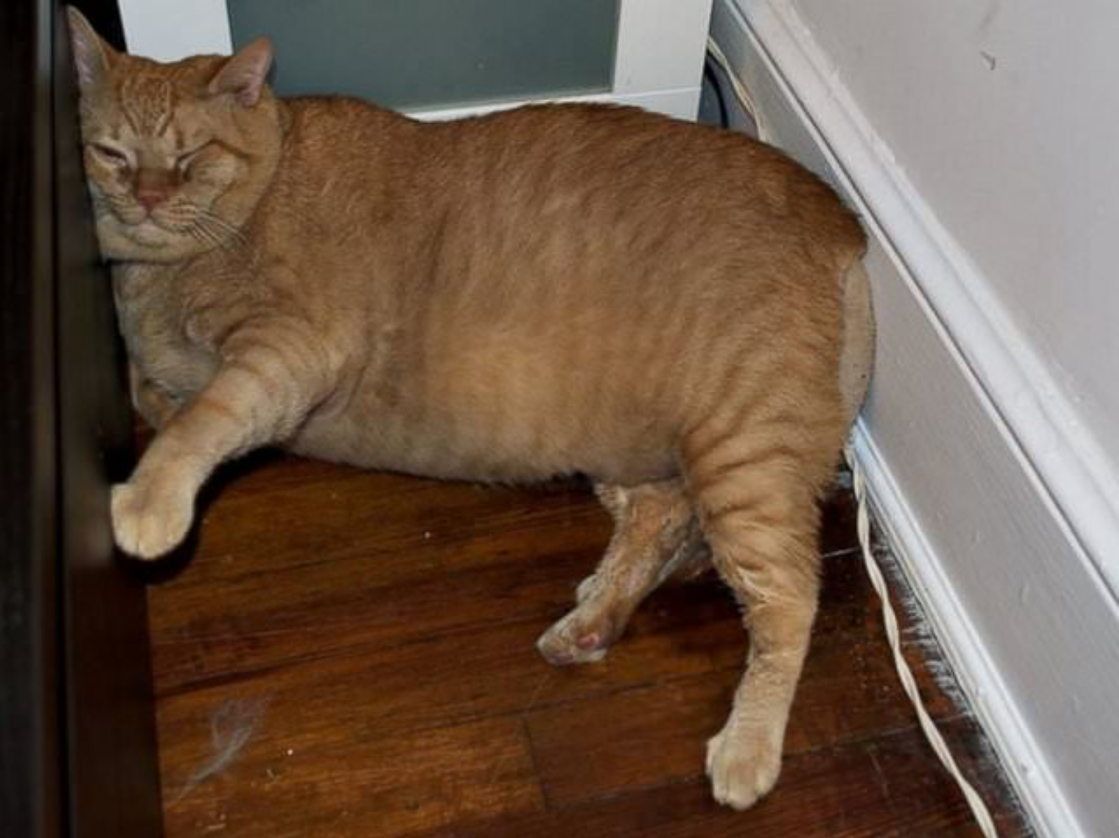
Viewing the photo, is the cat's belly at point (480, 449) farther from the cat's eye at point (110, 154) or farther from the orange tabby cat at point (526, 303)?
the cat's eye at point (110, 154)

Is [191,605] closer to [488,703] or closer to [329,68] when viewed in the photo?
[488,703]

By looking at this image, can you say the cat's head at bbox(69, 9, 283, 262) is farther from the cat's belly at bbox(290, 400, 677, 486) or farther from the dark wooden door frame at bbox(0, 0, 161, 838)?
the cat's belly at bbox(290, 400, 677, 486)

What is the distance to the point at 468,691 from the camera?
1.55 meters

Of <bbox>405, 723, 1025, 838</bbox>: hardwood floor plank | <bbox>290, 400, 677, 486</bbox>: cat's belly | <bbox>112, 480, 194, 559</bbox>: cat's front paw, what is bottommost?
<bbox>405, 723, 1025, 838</bbox>: hardwood floor plank

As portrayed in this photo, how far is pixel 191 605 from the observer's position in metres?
1.61

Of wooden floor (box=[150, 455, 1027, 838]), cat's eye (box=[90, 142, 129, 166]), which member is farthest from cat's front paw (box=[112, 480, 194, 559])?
cat's eye (box=[90, 142, 129, 166])

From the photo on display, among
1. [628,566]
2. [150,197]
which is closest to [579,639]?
[628,566]

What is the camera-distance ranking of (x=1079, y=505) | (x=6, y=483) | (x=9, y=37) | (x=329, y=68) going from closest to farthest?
(x=6, y=483), (x=9, y=37), (x=1079, y=505), (x=329, y=68)

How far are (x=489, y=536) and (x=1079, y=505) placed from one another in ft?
2.32

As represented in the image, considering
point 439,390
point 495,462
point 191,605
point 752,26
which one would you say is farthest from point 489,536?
point 752,26

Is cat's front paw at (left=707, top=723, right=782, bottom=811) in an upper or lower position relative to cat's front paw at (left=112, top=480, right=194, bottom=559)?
lower

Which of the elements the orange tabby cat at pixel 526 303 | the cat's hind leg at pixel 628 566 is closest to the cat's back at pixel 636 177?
the orange tabby cat at pixel 526 303

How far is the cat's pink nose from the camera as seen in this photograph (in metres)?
1.47

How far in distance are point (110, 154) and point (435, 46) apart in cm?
53
